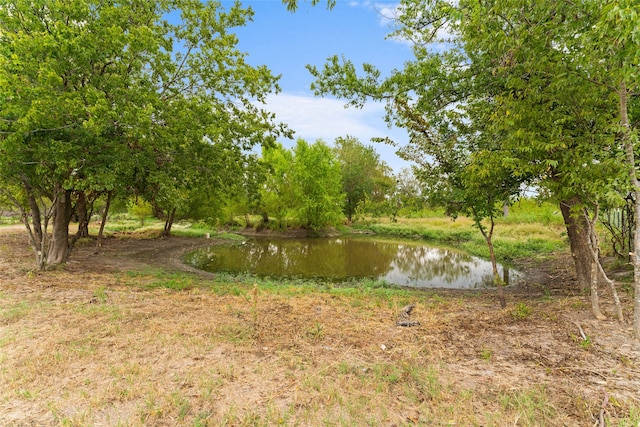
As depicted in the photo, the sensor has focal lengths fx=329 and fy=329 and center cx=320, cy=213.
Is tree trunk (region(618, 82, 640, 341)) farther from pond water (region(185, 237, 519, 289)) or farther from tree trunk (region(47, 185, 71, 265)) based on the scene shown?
tree trunk (region(47, 185, 71, 265))

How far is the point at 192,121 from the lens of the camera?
9922 millimetres

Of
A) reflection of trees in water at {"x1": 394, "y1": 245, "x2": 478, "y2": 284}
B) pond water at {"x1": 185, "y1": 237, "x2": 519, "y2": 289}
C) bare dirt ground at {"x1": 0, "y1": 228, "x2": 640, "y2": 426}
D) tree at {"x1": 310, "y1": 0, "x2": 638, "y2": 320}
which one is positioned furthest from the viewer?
reflection of trees in water at {"x1": 394, "y1": 245, "x2": 478, "y2": 284}

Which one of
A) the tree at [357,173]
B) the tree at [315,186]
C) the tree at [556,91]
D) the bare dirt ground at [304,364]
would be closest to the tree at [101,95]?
the bare dirt ground at [304,364]

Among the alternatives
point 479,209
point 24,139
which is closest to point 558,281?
point 479,209

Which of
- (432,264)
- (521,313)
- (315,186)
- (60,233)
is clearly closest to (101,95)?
(60,233)

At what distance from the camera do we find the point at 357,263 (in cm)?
1930

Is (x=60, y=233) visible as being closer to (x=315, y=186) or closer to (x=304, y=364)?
(x=304, y=364)

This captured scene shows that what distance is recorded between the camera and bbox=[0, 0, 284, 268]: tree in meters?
7.97

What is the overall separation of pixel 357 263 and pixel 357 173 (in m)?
28.2

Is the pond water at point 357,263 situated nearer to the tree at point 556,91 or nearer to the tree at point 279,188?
the tree at point 279,188

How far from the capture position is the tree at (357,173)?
45.4 metres

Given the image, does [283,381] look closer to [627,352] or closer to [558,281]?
[627,352]

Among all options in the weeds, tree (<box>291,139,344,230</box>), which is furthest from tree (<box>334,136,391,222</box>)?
the weeds

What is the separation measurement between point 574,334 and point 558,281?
880 centimetres
